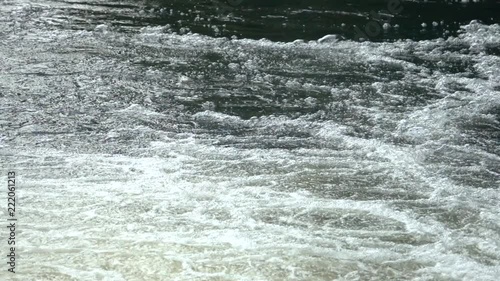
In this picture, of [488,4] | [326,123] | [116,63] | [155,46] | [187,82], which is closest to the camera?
[326,123]

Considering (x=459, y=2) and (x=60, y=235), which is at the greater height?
(x=459, y=2)

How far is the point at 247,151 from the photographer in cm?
438

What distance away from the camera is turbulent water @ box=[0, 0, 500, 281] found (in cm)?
329

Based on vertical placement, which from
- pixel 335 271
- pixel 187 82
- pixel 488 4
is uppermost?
pixel 488 4

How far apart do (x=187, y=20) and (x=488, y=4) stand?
387 cm

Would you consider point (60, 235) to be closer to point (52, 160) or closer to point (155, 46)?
point (52, 160)

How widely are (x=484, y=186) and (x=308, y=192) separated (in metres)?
1.10

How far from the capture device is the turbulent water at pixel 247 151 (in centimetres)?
329

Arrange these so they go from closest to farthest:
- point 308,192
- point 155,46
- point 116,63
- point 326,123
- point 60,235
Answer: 1. point 60,235
2. point 308,192
3. point 326,123
4. point 116,63
5. point 155,46

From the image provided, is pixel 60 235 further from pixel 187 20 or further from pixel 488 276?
pixel 187 20

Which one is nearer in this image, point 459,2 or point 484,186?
point 484,186

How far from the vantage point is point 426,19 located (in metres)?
7.46

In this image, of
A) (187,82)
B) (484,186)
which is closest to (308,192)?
(484,186)

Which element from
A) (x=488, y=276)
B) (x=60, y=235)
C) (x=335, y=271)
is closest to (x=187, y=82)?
(x=60, y=235)
